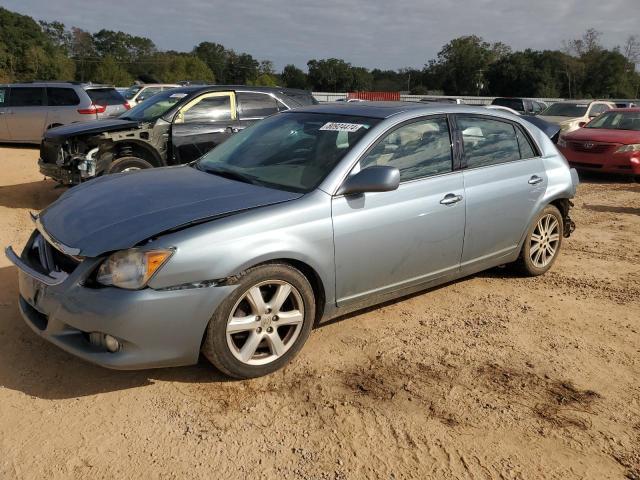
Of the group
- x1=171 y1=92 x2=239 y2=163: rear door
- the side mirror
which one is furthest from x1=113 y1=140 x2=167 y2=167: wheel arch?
the side mirror

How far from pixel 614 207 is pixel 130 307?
328 inches

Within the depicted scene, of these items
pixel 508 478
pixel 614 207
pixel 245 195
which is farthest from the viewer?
pixel 614 207

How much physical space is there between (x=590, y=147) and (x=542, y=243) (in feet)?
24.5

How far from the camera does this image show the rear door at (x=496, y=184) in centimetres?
441

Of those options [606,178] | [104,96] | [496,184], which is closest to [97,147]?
[496,184]

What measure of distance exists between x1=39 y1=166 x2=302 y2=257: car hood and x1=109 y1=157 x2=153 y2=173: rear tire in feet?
11.4

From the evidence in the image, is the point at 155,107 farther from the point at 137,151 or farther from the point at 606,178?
the point at 606,178

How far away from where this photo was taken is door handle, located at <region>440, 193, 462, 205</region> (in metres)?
4.14

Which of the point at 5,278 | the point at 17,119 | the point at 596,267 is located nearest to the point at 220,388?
the point at 5,278

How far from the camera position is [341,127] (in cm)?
407

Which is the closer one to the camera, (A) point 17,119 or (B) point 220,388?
(B) point 220,388

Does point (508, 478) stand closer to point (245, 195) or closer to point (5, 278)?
point (245, 195)

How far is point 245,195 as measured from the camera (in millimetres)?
3512

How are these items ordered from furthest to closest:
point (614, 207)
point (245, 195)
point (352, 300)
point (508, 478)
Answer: point (614, 207) < point (352, 300) < point (245, 195) < point (508, 478)
